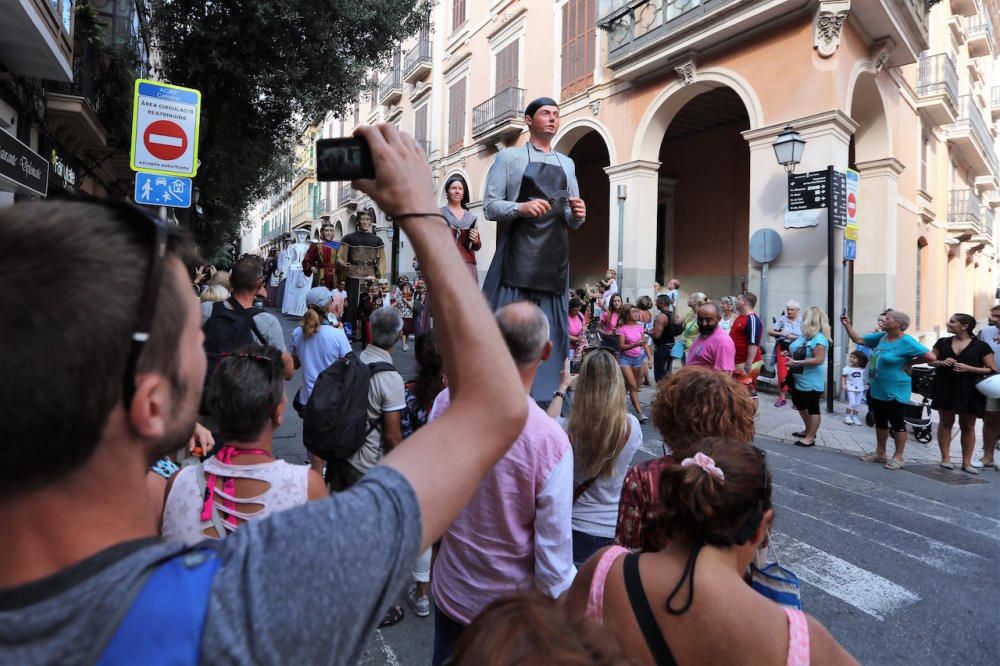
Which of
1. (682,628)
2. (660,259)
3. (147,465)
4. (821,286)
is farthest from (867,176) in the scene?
(147,465)

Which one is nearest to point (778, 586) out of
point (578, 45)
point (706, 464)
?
point (706, 464)

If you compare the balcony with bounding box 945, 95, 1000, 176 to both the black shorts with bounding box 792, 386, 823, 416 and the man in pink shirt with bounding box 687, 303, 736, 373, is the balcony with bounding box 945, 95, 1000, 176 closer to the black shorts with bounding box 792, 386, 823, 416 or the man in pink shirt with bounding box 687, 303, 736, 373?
the black shorts with bounding box 792, 386, 823, 416

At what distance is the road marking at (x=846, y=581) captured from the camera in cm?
367

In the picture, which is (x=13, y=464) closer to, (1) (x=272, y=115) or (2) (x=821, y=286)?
(2) (x=821, y=286)

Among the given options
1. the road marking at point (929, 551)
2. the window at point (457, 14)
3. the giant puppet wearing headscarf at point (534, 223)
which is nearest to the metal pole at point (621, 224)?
the road marking at point (929, 551)

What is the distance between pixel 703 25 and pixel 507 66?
9038mm

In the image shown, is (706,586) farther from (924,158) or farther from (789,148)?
(924,158)

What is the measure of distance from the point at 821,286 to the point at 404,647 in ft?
36.2

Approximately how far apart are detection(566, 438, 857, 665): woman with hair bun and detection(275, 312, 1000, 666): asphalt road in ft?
5.72

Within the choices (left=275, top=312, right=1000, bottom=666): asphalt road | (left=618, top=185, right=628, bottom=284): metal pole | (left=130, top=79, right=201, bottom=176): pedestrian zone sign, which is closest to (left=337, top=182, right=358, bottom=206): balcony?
(left=618, top=185, right=628, bottom=284): metal pole

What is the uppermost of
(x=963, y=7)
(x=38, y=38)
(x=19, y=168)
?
(x=963, y=7)

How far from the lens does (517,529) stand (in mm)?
2107

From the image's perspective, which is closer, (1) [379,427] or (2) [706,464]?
(2) [706,464]

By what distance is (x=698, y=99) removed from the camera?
17156 millimetres
